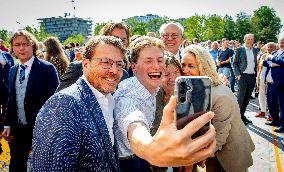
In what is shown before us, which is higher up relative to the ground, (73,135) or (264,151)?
(73,135)

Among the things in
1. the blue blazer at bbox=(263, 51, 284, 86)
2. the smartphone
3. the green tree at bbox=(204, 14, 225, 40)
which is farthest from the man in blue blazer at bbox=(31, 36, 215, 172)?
the green tree at bbox=(204, 14, 225, 40)

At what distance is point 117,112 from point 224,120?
1420 millimetres

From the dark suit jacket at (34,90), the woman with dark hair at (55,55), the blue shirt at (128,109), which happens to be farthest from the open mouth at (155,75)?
the woman with dark hair at (55,55)

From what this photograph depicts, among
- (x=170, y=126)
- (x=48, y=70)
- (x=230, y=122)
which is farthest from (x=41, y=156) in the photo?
(x=48, y=70)

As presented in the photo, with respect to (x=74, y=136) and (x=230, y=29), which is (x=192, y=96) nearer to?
(x=74, y=136)

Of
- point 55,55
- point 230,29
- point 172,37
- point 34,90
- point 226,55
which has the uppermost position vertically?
point 230,29

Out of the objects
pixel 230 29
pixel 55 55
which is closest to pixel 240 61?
pixel 55 55

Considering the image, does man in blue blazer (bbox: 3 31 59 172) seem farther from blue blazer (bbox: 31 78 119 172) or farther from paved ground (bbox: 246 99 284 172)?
paved ground (bbox: 246 99 284 172)

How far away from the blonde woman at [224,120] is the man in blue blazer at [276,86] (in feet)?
14.9

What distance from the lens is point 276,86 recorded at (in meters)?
7.24

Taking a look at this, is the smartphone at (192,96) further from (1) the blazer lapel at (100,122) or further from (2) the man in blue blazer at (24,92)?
(2) the man in blue blazer at (24,92)

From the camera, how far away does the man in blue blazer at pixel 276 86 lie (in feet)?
22.5

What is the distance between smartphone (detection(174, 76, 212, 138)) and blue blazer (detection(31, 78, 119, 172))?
576 millimetres

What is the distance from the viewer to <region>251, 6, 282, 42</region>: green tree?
85.8 meters
